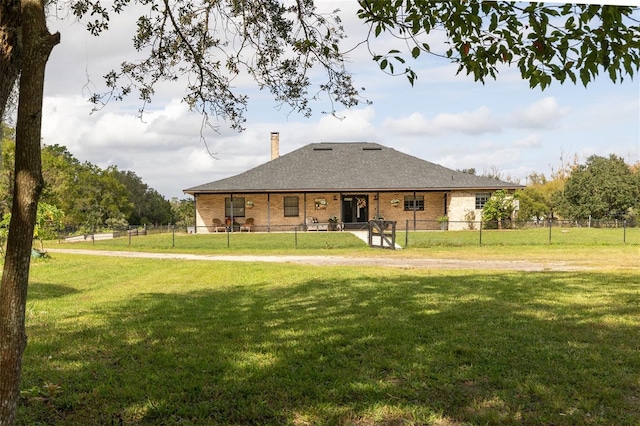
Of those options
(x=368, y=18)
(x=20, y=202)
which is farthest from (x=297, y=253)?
(x=20, y=202)

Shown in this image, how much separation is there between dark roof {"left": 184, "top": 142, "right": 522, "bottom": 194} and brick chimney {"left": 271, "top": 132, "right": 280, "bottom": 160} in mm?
1202

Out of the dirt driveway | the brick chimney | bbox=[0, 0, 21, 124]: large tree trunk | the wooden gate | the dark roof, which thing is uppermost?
the brick chimney

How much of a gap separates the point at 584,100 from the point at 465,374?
4206mm

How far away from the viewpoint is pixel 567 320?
582 cm

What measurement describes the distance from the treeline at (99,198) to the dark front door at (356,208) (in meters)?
9.50

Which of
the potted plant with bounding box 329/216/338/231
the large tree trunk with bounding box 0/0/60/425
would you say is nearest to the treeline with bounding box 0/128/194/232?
the potted plant with bounding box 329/216/338/231

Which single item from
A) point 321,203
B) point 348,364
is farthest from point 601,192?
point 348,364

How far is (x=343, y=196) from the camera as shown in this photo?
91.8 feet

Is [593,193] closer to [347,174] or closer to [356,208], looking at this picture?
[356,208]

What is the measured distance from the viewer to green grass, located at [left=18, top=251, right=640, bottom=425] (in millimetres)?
3258

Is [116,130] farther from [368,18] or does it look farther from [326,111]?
[368,18]

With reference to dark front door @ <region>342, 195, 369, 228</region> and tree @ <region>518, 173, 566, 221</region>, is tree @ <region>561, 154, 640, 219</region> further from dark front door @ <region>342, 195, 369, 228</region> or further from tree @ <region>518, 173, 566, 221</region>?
dark front door @ <region>342, 195, 369, 228</region>

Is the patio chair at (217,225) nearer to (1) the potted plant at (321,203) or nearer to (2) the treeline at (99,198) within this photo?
(2) the treeline at (99,198)

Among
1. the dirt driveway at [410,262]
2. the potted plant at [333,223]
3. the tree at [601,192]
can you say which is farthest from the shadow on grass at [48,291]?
the tree at [601,192]
